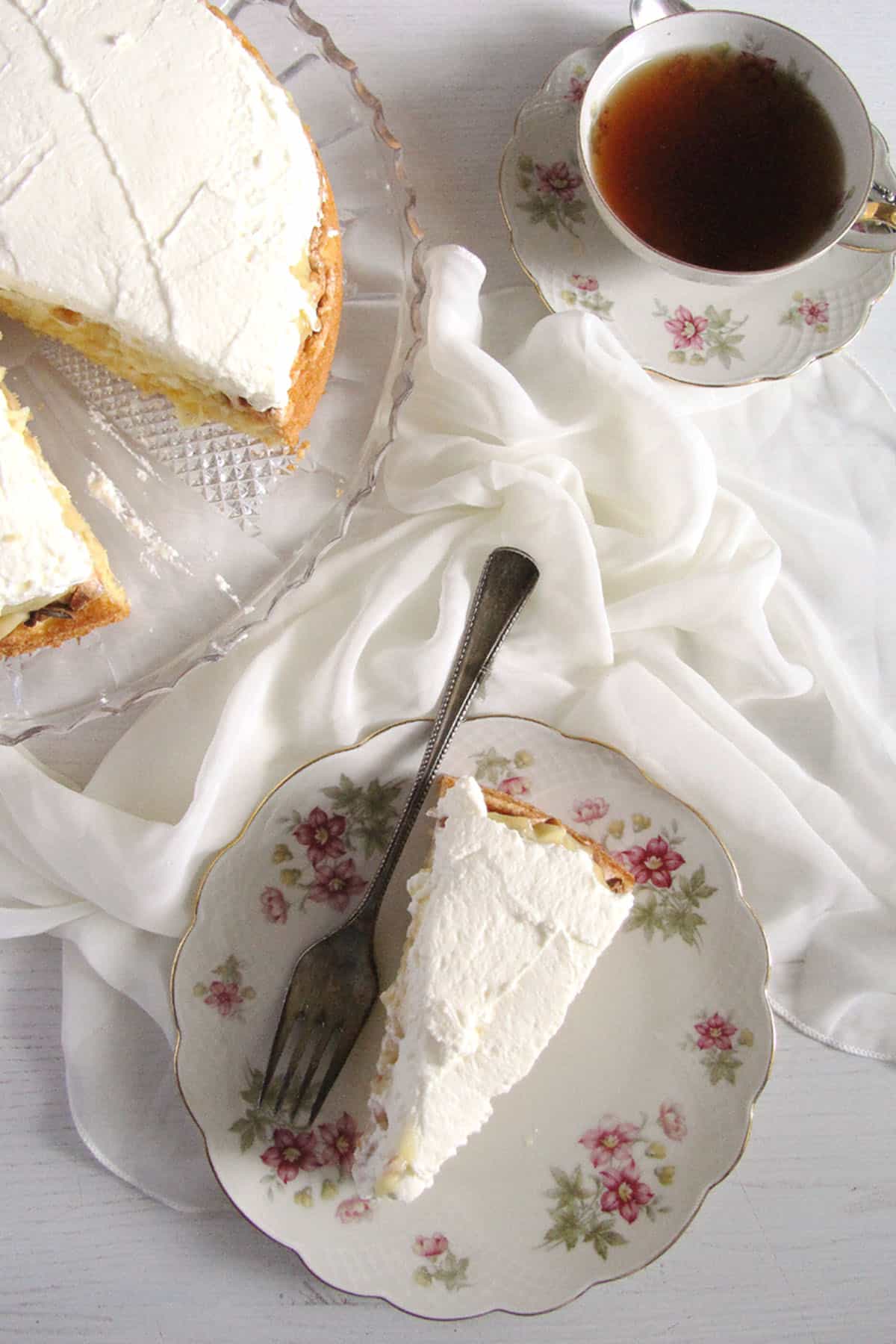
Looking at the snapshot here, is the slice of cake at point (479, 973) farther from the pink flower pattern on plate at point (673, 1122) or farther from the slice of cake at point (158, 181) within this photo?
the slice of cake at point (158, 181)

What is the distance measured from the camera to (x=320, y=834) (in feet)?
5.20

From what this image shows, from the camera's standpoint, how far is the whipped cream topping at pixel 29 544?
1.39 metres

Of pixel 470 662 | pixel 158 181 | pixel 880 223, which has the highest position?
pixel 158 181

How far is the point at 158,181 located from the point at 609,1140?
5.02 feet


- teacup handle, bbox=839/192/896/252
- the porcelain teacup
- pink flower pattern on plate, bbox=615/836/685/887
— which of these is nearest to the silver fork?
pink flower pattern on plate, bbox=615/836/685/887

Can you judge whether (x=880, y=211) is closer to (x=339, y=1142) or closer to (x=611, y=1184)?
(x=611, y=1184)

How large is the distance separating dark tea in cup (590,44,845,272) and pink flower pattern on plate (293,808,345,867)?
3.43 feet

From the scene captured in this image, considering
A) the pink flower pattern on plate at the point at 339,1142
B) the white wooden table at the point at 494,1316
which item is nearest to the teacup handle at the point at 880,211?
the white wooden table at the point at 494,1316

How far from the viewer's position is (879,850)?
172 cm

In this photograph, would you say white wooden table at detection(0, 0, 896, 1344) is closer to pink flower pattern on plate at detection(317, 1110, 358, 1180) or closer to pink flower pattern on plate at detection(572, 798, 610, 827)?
pink flower pattern on plate at detection(317, 1110, 358, 1180)

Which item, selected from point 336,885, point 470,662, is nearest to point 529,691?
point 470,662

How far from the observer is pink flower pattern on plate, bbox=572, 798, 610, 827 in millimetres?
1612

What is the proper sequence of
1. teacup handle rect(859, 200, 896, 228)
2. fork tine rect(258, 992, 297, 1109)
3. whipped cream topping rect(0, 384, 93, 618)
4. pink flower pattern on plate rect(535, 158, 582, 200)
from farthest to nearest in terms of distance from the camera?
pink flower pattern on plate rect(535, 158, 582, 200) → teacup handle rect(859, 200, 896, 228) → fork tine rect(258, 992, 297, 1109) → whipped cream topping rect(0, 384, 93, 618)

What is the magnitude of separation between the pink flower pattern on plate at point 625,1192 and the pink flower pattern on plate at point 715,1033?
212 millimetres
